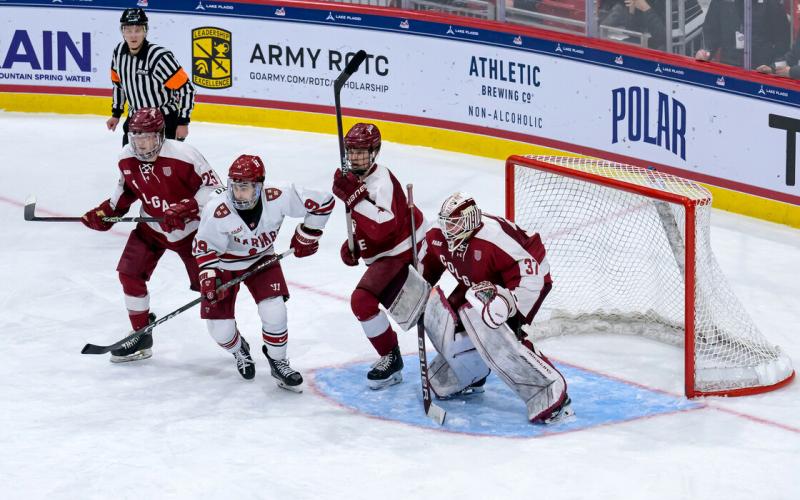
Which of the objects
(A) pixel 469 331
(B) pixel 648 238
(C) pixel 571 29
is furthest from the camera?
(C) pixel 571 29

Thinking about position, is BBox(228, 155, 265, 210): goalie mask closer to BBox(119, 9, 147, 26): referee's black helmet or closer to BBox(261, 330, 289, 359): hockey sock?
BBox(261, 330, 289, 359): hockey sock

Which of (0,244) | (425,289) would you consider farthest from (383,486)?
(0,244)

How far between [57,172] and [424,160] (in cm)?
247

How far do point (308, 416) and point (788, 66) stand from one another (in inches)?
151

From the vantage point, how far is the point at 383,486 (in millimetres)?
4500

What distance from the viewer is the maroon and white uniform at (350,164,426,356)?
5.21m

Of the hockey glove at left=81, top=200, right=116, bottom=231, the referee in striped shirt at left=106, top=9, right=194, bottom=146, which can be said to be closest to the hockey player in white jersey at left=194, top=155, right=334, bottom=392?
the hockey glove at left=81, top=200, right=116, bottom=231

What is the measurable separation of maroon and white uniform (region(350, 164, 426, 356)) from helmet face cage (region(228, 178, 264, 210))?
15.2 inches

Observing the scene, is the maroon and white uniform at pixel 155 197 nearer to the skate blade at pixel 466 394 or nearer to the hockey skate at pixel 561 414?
the skate blade at pixel 466 394

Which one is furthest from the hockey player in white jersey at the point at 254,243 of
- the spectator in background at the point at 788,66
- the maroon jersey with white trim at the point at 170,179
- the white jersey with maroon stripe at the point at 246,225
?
the spectator in background at the point at 788,66

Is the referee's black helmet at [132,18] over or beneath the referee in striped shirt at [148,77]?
over

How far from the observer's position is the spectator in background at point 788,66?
24.5ft

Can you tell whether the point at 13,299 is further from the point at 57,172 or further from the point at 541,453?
the point at 541,453

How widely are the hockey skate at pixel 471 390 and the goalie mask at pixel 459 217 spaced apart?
683mm
